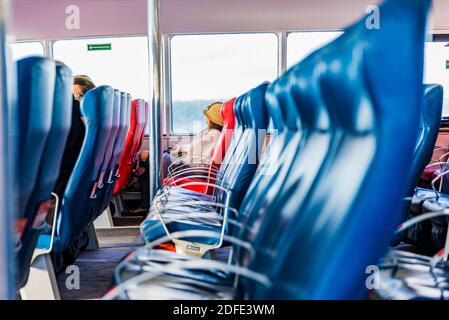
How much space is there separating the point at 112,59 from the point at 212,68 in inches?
49.9

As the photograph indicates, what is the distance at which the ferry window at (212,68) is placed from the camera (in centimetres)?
658

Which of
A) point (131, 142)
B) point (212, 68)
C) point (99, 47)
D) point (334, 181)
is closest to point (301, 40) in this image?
point (212, 68)

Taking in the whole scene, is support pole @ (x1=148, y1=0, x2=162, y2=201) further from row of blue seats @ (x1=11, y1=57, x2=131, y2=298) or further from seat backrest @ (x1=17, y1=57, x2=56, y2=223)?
seat backrest @ (x1=17, y1=57, x2=56, y2=223)

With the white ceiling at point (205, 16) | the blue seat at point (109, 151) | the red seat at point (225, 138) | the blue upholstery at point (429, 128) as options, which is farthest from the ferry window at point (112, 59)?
the blue upholstery at point (429, 128)

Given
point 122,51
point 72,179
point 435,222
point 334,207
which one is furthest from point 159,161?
point 122,51

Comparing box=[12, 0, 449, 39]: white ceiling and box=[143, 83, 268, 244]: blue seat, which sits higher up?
box=[12, 0, 449, 39]: white ceiling

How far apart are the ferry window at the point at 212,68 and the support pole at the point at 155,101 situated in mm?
3025

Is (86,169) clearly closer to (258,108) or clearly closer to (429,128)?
(258,108)

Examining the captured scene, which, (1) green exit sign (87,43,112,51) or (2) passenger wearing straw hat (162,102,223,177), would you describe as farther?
(1) green exit sign (87,43,112,51)

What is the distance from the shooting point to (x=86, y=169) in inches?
89.5

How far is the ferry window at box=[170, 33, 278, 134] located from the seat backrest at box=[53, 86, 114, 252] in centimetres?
418

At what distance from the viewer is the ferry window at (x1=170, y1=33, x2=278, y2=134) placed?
21.6 ft

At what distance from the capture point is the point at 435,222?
3275mm

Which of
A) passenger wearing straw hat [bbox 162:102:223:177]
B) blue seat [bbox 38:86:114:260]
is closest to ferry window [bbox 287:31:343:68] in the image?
passenger wearing straw hat [bbox 162:102:223:177]
